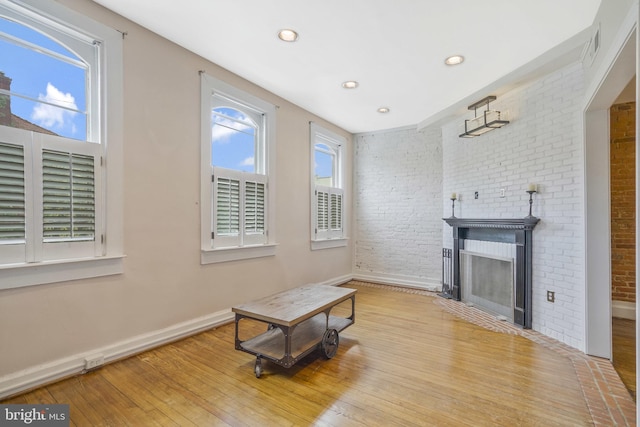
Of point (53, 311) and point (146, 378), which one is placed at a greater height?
point (53, 311)

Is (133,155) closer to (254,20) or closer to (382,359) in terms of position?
(254,20)

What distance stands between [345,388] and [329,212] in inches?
137

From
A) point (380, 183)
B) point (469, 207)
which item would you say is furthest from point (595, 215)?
point (380, 183)

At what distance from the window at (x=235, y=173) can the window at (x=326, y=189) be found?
1075mm

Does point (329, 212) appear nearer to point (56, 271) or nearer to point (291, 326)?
point (291, 326)

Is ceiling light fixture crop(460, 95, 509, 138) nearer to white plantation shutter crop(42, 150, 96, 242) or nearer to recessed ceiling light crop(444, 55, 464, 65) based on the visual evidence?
recessed ceiling light crop(444, 55, 464, 65)

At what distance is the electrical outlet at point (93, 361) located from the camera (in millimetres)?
2338

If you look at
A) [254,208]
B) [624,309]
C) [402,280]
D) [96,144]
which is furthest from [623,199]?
[96,144]

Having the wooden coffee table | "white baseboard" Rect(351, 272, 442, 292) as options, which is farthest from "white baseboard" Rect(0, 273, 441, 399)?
"white baseboard" Rect(351, 272, 442, 292)

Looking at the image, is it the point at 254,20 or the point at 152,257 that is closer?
the point at 254,20

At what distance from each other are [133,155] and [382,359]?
2.88 meters

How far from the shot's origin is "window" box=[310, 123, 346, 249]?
199 inches

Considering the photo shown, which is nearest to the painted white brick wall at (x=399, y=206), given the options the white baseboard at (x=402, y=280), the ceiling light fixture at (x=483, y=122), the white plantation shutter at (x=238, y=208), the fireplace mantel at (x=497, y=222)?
the white baseboard at (x=402, y=280)

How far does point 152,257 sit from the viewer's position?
2807 mm
